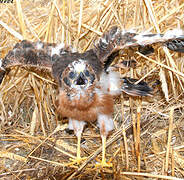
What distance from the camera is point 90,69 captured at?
2.96 metres

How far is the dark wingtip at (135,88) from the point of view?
3.38 m

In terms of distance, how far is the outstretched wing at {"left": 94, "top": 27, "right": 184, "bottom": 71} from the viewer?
106 inches

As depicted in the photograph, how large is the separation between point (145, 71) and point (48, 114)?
157 cm

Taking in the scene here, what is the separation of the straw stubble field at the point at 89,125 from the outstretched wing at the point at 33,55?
0.23 metres

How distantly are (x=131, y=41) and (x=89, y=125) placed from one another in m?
1.68

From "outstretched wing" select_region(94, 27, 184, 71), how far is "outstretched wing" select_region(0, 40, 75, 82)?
585 mm

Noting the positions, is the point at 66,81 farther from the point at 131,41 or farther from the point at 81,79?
the point at 131,41

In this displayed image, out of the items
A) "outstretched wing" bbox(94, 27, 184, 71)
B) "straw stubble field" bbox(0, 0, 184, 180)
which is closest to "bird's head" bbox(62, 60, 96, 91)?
"outstretched wing" bbox(94, 27, 184, 71)

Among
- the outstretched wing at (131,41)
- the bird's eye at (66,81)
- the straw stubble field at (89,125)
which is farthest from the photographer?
the straw stubble field at (89,125)

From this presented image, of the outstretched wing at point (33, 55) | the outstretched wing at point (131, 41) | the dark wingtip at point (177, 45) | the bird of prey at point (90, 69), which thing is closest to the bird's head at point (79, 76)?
the bird of prey at point (90, 69)

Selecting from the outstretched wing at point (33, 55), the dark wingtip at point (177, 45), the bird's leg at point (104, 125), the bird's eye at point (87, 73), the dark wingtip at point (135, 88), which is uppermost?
the outstretched wing at point (33, 55)

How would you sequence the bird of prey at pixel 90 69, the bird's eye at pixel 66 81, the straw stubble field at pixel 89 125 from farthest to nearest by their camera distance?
1. the straw stubble field at pixel 89 125
2. the bird's eye at pixel 66 81
3. the bird of prey at pixel 90 69

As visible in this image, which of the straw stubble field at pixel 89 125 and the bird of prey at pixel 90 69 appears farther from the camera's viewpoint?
the straw stubble field at pixel 89 125

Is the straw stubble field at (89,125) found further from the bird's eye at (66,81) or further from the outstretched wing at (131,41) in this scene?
the bird's eye at (66,81)
